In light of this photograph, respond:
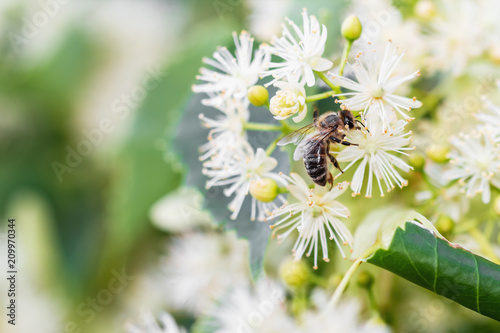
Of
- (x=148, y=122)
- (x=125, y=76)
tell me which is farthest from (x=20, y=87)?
(x=148, y=122)

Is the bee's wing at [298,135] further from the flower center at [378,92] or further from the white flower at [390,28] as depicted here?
the white flower at [390,28]

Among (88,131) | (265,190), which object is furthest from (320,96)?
(88,131)

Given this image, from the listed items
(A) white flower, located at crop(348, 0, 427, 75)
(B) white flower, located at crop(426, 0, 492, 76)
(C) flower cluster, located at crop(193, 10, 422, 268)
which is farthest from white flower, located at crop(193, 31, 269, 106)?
(B) white flower, located at crop(426, 0, 492, 76)

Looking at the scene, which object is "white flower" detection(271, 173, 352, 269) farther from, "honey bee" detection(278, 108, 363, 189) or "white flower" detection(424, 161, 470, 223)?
"white flower" detection(424, 161, 470, 223)

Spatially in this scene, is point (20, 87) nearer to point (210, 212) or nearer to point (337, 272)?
point (210, 212)

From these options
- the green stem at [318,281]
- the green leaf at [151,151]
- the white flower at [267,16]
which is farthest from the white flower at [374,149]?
the green leaf at [151,151]

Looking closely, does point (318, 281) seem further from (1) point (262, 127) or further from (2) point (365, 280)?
(1) point (262, 127)
